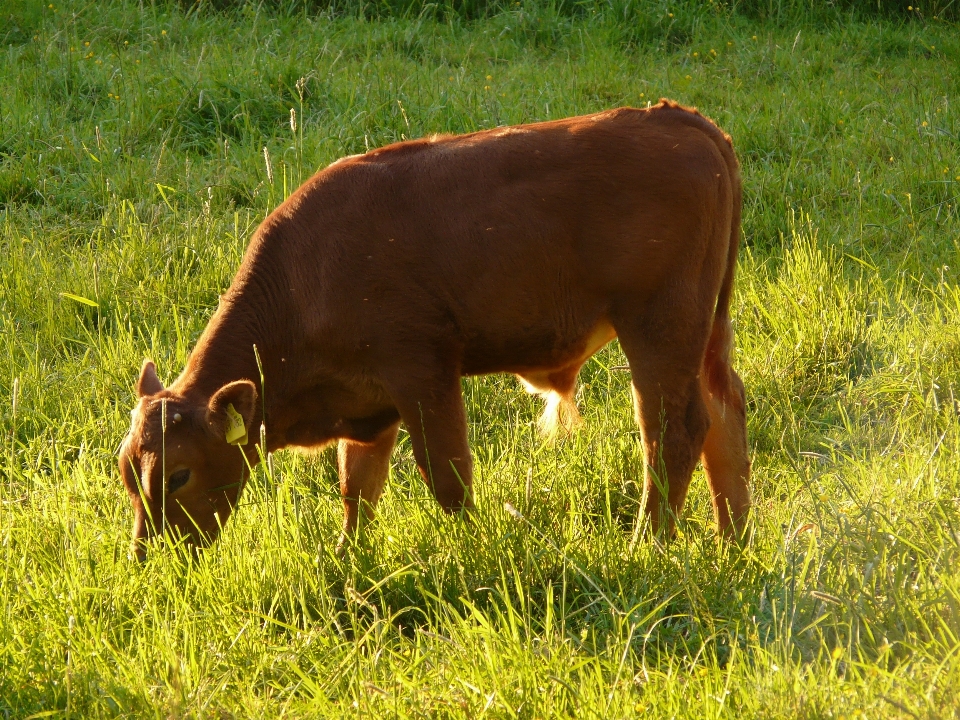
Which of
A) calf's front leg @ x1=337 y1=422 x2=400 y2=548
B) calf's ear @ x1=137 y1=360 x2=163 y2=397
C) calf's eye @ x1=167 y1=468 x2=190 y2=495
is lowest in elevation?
calf's front leg @ x1=337 y1=422 x2=400 y2=548

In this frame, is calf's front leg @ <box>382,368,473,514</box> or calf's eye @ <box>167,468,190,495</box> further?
calf's front leg @ <box>382,368,473,514</box>

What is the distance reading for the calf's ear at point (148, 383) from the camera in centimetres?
404

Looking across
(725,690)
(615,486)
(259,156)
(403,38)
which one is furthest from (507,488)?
(403,38)

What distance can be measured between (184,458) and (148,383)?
1.48 feet

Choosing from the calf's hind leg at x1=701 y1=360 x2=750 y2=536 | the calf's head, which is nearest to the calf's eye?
the calf's head

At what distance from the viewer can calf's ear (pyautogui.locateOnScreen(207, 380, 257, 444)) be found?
3646 mm

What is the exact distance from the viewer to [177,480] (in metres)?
3.80

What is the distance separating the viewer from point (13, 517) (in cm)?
393

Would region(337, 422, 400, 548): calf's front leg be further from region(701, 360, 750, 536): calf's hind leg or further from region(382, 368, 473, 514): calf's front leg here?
region(701, 360, 750, 536): calf's hind leg

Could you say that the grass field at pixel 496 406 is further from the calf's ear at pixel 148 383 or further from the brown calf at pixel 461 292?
the calf's ear at pixel 148 383

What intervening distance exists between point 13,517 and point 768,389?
322 cm

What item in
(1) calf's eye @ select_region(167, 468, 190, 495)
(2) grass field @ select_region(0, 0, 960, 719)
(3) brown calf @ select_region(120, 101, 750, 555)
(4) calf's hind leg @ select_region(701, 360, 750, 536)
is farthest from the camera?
(4) calf's hind leg @ select_region(701, 360, 750, 536)

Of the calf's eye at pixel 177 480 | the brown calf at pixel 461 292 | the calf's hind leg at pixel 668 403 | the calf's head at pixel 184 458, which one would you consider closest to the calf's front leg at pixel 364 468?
the brown calf at pixel 461 292

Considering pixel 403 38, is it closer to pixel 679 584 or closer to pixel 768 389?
pixel 768 389
